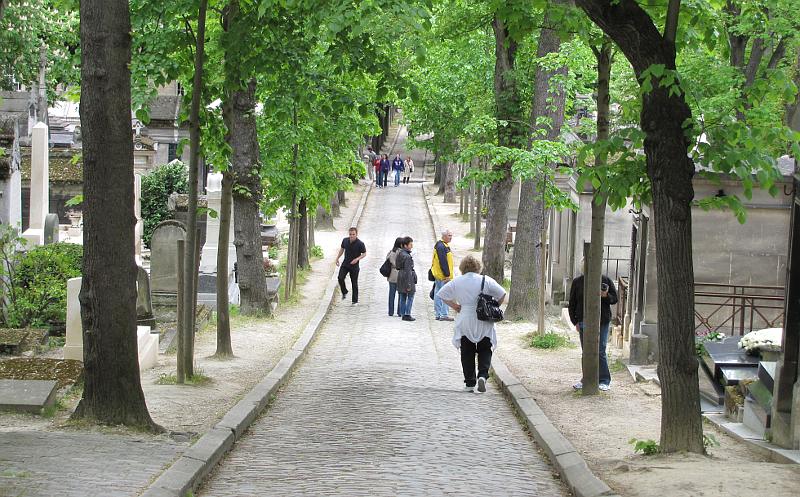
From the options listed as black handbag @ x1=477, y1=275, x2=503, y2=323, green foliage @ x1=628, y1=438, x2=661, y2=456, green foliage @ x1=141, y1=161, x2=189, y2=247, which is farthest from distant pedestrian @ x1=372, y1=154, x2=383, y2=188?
green foliage @ x1=628, y1=438, x2=661, y2=456

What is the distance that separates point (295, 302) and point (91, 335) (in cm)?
1576

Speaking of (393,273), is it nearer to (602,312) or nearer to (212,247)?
(212,247)

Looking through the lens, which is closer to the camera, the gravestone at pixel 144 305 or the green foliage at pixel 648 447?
the green foliage at pixel 648 447

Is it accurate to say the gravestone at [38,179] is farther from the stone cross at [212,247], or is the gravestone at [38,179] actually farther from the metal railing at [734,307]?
the metal railing at [734,307]

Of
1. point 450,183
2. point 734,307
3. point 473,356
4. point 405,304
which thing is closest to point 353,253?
point 405,304

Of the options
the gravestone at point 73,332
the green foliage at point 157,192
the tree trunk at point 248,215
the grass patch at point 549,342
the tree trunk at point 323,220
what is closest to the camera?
the gravestone at point 73,332

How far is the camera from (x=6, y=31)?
33.3 m

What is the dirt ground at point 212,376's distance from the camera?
10258mm

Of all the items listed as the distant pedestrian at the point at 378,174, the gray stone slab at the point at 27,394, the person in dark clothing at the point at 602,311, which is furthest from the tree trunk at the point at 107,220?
the distant pedestrian at the point at 378,174

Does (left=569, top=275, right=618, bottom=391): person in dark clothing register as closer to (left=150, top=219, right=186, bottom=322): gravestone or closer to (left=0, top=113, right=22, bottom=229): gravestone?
(left=150, top=219, right=186, bottom=322): gravestone

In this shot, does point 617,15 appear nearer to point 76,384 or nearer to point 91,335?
point 91,335

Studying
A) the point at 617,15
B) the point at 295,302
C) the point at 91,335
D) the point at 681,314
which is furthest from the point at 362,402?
the point at 295,302

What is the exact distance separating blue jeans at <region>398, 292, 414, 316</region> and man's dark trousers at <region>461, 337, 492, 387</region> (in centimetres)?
950

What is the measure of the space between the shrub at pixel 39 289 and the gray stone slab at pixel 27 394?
535cm
